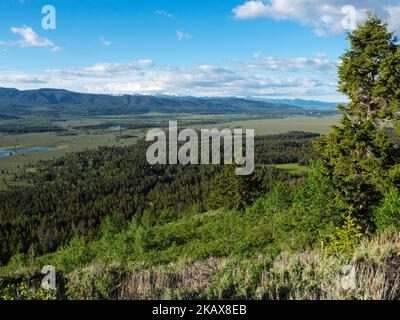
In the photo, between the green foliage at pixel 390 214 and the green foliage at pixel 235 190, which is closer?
the green foliage at pixel 390 214

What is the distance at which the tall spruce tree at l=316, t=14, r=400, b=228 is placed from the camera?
72.1 ft

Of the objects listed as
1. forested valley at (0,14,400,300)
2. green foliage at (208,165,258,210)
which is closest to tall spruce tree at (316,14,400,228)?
forested valley at (0,14,400,300)

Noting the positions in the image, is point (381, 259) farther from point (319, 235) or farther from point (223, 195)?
point (223, 195)

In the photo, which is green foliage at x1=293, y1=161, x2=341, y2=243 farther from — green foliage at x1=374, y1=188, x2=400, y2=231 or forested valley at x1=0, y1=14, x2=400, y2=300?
green foliage at x1=374, y1=188, x2=400, y2=231

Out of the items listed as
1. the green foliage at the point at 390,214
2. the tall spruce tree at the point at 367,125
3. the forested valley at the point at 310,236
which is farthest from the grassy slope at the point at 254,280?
the tall spruce tree at the point at 367,125

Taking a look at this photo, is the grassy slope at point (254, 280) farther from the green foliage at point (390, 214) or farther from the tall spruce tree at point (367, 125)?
the tall spruce tree at point (367, 125)

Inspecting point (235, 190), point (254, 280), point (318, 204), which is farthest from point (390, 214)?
point (235, 190)

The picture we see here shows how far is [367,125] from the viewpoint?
22.9 metres

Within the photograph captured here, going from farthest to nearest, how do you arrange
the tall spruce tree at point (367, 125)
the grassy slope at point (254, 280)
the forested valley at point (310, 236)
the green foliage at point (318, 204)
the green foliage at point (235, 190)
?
the green foliage at point (235, 190) → the tall spruce tree at point (367, 125) → the green foliage at point (318, 204) → the forested valley at point (310, 236) → the grassy slope at point (254, 280)

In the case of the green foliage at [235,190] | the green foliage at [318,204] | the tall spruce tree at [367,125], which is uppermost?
the tall spruce tree at [367,125]

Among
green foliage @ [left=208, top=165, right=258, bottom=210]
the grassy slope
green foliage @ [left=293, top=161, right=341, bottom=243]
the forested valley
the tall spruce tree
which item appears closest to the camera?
the grassy slope

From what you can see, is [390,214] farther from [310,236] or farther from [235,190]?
[235,190]

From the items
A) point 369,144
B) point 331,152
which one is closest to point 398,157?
point 369,144

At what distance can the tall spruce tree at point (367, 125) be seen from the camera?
2197 centimetres
